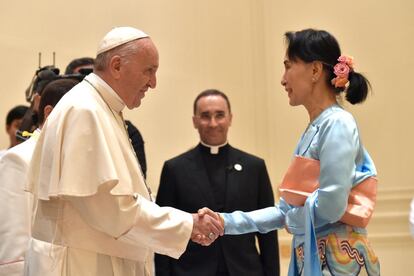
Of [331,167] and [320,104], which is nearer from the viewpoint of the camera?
[331,167]

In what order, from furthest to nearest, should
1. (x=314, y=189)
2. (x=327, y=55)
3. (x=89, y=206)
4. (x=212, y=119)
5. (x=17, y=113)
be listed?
(x=17, y=113) → (x=212, y=119) → (x=327, y=55) → (x=314, y=189) → (x=89, y=206)

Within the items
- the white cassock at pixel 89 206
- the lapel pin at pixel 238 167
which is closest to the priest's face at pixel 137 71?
the white cassock at pixel 89 206

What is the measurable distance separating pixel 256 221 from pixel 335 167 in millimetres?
754

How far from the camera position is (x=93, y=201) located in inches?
105

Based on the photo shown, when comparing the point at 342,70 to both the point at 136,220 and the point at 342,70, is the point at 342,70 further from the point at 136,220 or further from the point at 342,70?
the point at 136,220

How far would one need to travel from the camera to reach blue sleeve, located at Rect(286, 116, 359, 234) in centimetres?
283

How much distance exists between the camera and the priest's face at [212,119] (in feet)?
15.9

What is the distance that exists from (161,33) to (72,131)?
3849 millimetres

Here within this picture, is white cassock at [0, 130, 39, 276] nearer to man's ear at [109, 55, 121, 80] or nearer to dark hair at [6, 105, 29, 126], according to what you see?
man's ear at [109, 55, 121, 80]

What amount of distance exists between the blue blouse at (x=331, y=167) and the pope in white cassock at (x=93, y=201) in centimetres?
53

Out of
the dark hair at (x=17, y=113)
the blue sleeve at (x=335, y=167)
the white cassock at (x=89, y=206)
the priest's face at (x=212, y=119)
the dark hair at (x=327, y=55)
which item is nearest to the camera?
the white cassock at (x=89, y=206)

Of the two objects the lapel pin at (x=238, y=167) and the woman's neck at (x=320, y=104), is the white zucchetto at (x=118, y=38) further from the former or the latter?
the lapel pin at (x=238, y=167)

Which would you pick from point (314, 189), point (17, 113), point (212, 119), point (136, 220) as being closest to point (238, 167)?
point (212, 119)

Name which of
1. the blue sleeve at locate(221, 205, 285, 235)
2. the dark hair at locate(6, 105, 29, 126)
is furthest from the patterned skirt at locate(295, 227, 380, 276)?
the dark hair at locate(6, 105, 29, 126)
